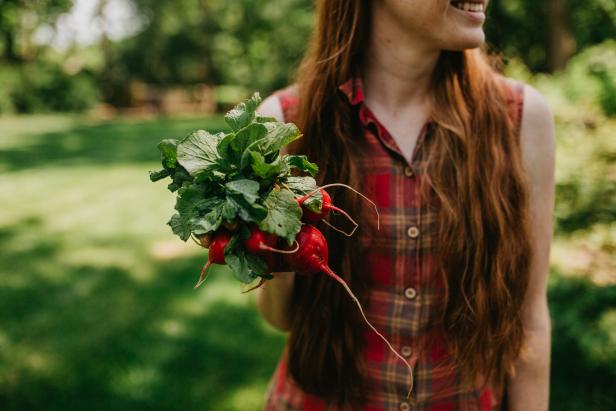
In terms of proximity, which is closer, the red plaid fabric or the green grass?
the red plaid fabric

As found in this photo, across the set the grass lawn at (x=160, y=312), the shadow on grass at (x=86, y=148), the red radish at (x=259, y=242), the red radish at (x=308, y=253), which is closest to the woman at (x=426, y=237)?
the red radish at (x=308, y=253)

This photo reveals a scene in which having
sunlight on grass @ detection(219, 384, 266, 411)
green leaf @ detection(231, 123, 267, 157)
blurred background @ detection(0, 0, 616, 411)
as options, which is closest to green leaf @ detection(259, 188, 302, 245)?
green leaf @ detection(231, 123, 267, 157)

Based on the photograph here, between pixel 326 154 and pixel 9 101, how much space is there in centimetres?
2622

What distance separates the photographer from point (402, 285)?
5.09ft

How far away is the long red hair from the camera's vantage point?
1522 mm

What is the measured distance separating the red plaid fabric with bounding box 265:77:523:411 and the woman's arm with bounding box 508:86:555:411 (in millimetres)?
63

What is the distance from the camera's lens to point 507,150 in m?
1.55

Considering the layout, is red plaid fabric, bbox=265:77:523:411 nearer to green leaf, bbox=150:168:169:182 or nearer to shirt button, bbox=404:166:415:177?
shirt button, bbox=404:166:415:177

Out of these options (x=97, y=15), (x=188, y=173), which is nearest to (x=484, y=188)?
(x=188, y=173)

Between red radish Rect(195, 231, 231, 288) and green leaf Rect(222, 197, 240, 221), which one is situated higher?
green leaf Rect(222, 197, 240, 221)

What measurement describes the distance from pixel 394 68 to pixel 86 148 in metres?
12.9

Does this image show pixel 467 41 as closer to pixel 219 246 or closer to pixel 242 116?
pixel 242 116

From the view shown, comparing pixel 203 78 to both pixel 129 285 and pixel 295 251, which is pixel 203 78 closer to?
pixel 129 285

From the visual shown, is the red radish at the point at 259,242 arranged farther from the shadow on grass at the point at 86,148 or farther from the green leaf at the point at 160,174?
the shadow on grass at the point at 86,148
